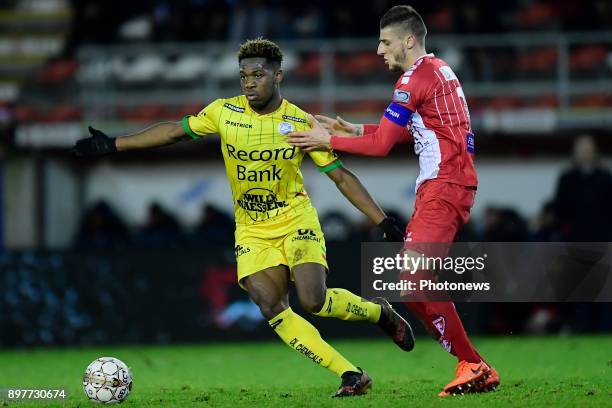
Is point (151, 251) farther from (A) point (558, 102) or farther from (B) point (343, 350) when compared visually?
(A) point (558, 102)

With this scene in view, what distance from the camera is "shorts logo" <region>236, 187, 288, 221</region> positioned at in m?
7.97

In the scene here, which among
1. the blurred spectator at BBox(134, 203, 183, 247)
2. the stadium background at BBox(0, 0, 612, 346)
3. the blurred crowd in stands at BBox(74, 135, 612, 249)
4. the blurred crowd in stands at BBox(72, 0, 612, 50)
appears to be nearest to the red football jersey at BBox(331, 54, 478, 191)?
the blurred crowd in stands at BBox(74, 135, 612, 249)

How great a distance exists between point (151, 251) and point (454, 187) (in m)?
7.44

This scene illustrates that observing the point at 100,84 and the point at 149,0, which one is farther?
the point at 149,0

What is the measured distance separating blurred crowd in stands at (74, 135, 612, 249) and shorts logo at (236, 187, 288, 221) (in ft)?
19.3

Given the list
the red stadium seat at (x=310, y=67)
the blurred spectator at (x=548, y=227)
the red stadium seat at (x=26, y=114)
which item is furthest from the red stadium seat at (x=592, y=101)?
the red stadium seat at (x=26, y=114)

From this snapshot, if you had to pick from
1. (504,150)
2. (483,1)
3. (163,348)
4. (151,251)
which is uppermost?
(483,1)

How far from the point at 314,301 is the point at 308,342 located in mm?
268

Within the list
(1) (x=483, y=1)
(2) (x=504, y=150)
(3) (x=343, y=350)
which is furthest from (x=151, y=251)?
(1) (x=483, y=1)

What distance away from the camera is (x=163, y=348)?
46.0ft

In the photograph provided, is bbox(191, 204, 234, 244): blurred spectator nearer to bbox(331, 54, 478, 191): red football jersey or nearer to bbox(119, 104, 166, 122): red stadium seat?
bbox(119, 104, 166, 122): red stadium seat

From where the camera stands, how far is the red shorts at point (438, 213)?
7527 millimetres

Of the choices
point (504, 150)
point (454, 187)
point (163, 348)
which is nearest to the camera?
point (454, 187)

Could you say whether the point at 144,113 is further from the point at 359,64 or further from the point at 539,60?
the point at 539,60
